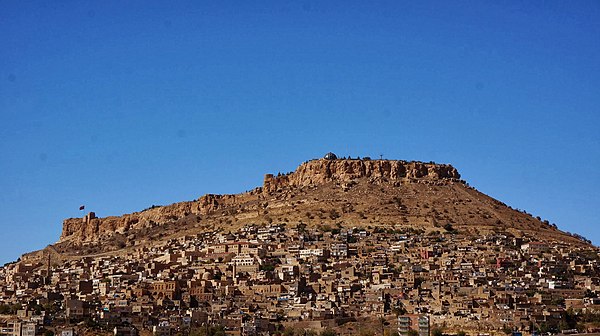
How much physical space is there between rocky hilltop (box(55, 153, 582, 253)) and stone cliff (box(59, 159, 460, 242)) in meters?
0.08

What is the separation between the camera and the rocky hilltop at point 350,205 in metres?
87.7

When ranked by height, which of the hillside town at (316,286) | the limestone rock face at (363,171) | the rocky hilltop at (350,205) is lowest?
the hillside town at (316,286)

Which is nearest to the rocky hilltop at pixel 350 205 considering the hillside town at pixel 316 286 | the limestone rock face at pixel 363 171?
the limestone rock face at pixel 363 171

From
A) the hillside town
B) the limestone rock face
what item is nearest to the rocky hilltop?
the limestone rock face

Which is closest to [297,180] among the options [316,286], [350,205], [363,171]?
[363,171]

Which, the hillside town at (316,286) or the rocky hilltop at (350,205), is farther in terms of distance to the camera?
the rocky hilltop at (350,205)

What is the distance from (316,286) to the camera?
68.0 meters

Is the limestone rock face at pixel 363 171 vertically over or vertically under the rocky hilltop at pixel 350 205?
over

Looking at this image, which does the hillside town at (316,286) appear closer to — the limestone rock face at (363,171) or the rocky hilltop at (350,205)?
the rocky hilltop at (350,205)

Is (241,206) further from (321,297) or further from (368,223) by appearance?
(321,297)

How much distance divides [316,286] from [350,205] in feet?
72.8

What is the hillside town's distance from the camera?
60.6 meters

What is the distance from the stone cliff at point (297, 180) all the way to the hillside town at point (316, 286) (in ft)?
36.4

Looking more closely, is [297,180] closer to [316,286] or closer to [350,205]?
[350,205]
